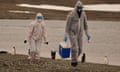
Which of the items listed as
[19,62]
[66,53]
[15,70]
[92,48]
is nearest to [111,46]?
[92,48]

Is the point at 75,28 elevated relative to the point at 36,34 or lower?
elevated

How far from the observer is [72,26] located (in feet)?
52.3

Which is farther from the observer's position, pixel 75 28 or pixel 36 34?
pixel 36 34

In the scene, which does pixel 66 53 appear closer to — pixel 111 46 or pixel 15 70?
pixel 15 70

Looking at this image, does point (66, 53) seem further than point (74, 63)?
Yes

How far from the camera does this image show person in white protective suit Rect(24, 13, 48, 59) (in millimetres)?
18922

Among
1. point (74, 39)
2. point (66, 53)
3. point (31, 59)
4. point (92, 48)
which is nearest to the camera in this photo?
point (74, 39)

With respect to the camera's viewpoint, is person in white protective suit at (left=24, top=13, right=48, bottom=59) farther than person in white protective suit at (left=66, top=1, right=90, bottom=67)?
Yes

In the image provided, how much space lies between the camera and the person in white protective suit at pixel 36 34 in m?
18.9

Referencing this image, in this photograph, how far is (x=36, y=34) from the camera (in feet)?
62.5

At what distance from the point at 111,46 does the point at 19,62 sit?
45.4 feet

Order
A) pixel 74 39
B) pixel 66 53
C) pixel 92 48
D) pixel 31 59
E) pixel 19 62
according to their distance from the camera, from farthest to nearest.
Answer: pixel 92 48 < pixel 66 53 < pixel 31 59 < pixel 19 62 < pixel 74 39

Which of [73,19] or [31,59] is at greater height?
[73,19]

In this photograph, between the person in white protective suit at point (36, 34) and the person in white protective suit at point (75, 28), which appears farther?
the person in white protective suit at point (36, 34)
